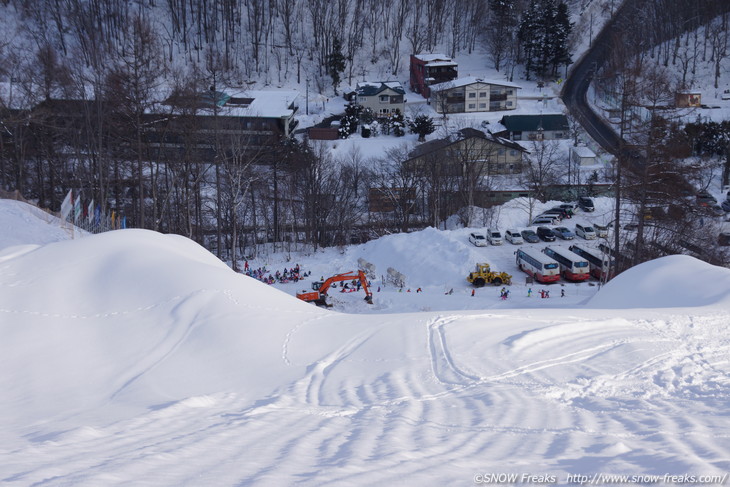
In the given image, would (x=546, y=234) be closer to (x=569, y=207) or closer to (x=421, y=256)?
(x=569, y=207)

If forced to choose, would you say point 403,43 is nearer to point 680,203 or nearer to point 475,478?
point 680,203

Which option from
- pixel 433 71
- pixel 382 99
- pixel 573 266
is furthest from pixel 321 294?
pixel 433 71

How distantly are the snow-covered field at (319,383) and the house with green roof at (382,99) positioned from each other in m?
31.2

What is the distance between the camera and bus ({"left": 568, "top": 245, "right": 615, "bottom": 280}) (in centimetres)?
1845

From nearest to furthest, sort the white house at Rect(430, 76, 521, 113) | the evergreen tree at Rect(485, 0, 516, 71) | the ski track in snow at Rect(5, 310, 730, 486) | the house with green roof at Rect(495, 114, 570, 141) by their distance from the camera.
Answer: the ski track in snow at Rect(5, 310, 730, 486) → the house with green roof at Rect(495, 114, 570, 141) → the white house at Rect(430, 76, 521, 113) → the evergreen tree at Rect(485, 0, 516, 71)

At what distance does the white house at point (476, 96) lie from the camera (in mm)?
41156

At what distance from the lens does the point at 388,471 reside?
4816 mm

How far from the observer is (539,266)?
741 inches

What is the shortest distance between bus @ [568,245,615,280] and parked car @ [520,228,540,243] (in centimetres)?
167

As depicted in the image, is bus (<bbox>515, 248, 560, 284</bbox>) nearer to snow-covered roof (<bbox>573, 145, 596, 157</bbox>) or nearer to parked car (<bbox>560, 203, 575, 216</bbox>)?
parked car (<bbox>560, 203, 575, 216</bbox>)

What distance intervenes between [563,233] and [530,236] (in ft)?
4.50

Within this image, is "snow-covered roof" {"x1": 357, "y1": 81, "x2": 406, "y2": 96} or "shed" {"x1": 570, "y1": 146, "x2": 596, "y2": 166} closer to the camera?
"shed" {"x1": 570, "y1": 146, "x2": 596, "y2": 166}

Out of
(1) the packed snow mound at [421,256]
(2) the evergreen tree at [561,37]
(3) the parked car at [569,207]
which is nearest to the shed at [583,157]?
(3) the parked car at [569,207]

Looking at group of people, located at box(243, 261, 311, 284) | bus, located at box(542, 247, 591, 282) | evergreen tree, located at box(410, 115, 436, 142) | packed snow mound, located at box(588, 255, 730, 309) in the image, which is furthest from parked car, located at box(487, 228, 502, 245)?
evergreen tree, located at box(410, 115, 436, 142)
